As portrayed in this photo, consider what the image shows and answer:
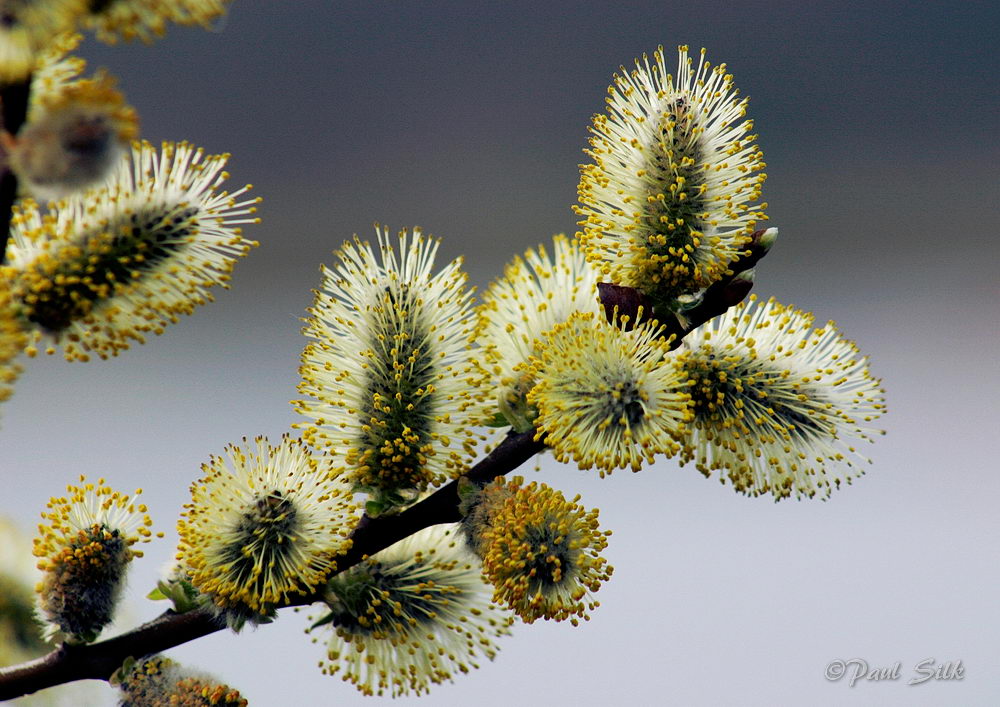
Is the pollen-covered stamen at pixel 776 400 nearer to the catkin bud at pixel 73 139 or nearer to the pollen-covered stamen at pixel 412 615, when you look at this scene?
the pollen-covered stamen at pixel 412 615

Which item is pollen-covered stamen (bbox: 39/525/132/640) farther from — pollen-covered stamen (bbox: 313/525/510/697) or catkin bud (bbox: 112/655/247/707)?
pollen-covered stamen (bbox: 313/525/510/697)

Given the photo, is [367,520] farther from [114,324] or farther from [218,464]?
[114,324]

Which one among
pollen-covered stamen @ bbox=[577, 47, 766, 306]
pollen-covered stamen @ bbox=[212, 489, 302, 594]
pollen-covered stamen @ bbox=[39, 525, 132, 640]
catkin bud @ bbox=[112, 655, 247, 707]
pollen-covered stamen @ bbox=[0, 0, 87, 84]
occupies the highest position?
pollen-covered stamen @ bbox=[577, 47, 766, 306]

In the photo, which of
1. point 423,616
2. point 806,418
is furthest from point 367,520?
point 806,418

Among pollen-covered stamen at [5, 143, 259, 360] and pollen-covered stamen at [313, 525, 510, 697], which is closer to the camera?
pollen-covered stamen at [5, 143, 259, 360]

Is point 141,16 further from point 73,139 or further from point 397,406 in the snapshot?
point 397,406

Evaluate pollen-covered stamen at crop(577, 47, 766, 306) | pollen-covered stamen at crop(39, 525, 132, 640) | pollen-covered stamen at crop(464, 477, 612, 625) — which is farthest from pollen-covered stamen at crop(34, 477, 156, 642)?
pollen-covered stamen at crop(577, 47, 766, 306)

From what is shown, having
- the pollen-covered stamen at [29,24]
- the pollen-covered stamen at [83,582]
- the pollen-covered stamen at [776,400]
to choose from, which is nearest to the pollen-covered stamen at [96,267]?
the pollen-covered stamen at [29,24]

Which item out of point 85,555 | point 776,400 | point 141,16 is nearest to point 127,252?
point 141,16
